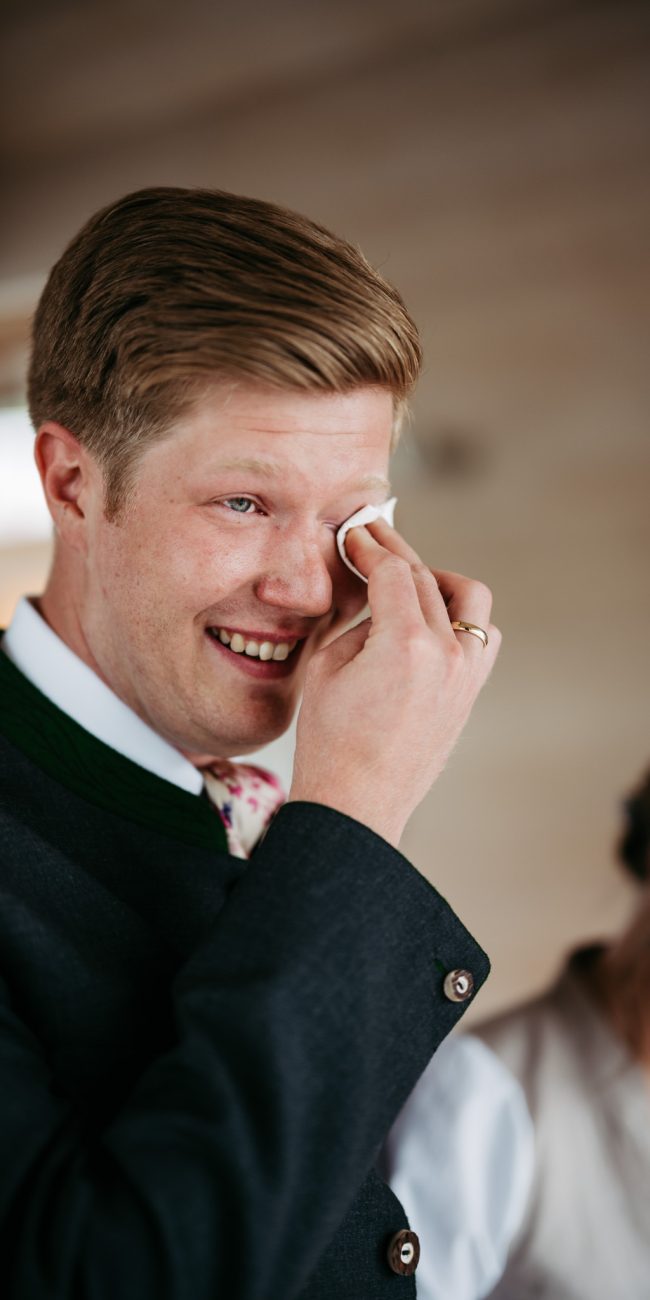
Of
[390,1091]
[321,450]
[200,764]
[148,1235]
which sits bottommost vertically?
[148,1235]

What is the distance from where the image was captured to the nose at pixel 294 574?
2.86ft

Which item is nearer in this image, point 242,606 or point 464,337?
point 242,606

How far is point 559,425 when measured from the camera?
4.92ft

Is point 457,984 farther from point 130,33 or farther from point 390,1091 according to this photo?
point 130,33

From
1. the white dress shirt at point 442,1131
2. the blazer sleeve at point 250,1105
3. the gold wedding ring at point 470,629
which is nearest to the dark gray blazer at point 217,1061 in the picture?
the blazer sleeve at point 250,1105

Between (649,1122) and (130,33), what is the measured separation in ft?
6.83

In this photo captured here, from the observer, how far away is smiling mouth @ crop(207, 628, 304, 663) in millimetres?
903

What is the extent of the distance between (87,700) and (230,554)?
178 millimetres

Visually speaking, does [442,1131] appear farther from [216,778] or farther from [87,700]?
[87,700]

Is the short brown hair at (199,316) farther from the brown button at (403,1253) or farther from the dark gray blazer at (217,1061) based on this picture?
the brown button at (403,1253)

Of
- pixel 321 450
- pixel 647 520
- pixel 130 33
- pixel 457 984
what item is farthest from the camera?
pixel 130 33

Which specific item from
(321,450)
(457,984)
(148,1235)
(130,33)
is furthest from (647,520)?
(130,33)

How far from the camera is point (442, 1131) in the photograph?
1044mm

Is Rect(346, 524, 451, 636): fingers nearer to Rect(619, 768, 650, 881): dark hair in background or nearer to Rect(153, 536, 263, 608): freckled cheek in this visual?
Answer: Rect(153, 536, 263, 608): freckled cheek
